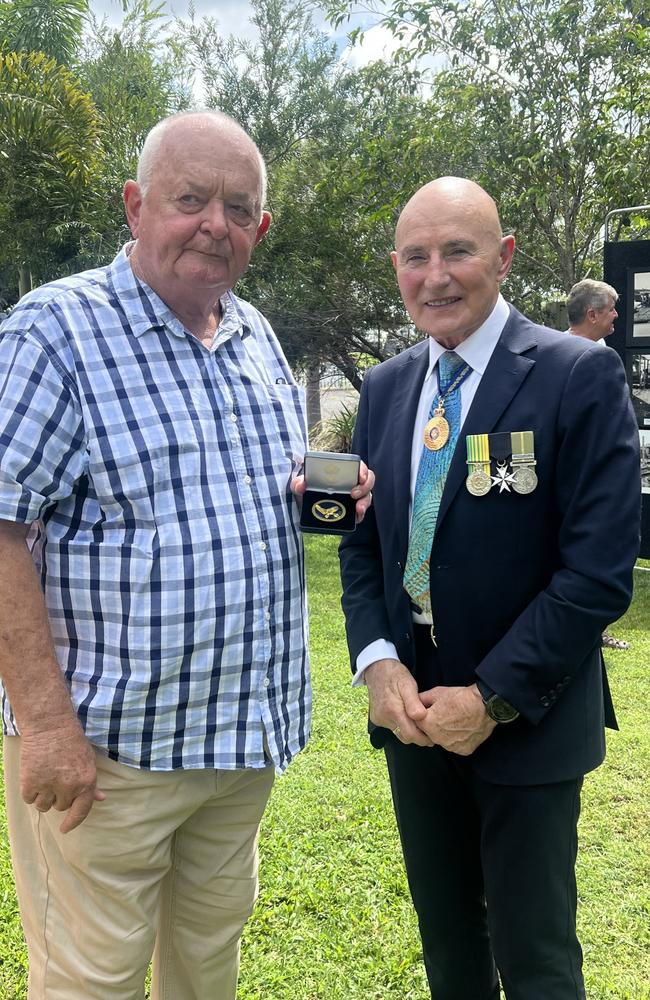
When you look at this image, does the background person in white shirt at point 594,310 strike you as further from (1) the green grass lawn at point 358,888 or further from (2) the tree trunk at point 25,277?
(2) the tree trunk at point 25,277

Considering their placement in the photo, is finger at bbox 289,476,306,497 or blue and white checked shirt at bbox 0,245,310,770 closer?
blue and white checked shirt at bbox 0,245,310,770

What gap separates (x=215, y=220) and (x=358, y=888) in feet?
7.74

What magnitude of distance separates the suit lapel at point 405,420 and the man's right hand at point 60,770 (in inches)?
33.6

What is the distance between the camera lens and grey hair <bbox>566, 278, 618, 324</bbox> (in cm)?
526

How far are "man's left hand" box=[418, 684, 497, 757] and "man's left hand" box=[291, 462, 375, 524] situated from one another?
502 mm

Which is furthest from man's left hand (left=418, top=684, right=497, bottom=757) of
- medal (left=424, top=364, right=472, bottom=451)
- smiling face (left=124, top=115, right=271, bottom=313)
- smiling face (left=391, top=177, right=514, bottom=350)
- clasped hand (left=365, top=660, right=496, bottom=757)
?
smiling face (left=124, top=115, right=271, bottom=313)

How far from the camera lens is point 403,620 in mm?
1947

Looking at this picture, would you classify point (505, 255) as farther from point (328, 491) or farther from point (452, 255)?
point (328, 491)

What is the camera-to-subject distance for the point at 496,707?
172cm

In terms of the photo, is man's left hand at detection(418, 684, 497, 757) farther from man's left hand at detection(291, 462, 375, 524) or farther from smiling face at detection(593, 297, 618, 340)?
smiling face at detection(593, 297, 618, 340)

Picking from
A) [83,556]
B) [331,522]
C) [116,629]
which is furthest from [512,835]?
[83,556]

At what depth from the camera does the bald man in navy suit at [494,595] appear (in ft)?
5.53

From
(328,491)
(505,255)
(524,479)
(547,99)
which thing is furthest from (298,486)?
(547,99)

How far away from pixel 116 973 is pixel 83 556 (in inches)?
36.2
